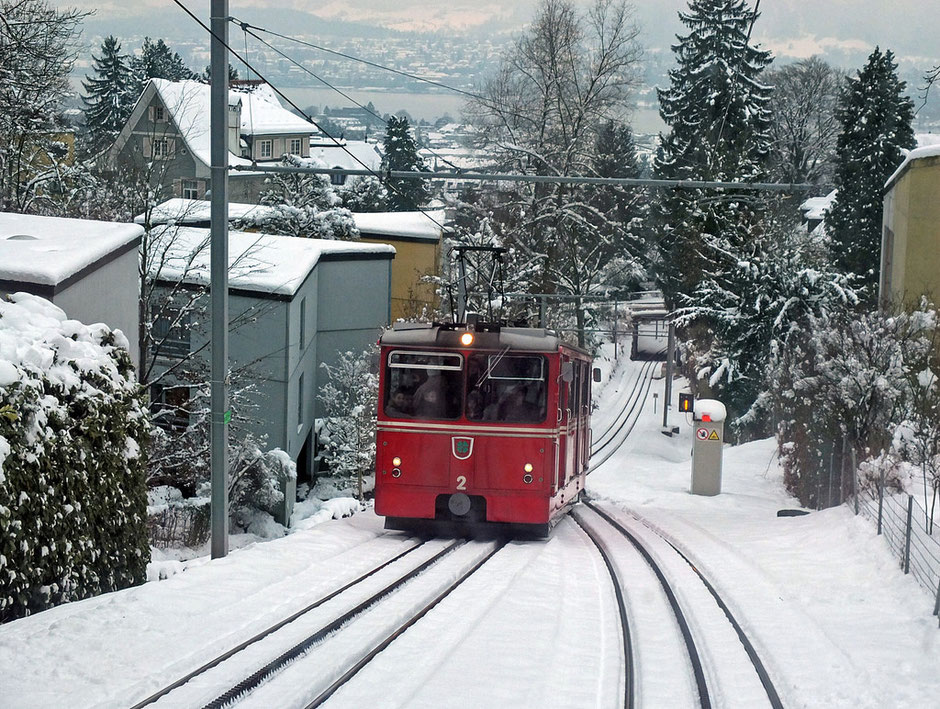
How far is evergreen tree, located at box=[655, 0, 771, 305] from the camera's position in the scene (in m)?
49.3

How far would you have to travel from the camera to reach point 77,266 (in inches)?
516

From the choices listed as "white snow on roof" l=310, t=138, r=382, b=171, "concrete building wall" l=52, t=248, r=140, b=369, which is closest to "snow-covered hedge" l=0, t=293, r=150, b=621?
"concrete building wall" l=52, t=248, r=140, b=369

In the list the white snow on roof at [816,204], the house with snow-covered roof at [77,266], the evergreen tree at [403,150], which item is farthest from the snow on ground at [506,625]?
the white snow on roof at [816,204]

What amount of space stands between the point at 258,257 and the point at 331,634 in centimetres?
2158

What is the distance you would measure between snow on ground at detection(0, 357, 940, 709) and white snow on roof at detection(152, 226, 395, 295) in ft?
39.4

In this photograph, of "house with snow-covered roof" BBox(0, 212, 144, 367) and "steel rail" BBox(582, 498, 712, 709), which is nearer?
"steel rail" BBox(582, 498, 712, 709)

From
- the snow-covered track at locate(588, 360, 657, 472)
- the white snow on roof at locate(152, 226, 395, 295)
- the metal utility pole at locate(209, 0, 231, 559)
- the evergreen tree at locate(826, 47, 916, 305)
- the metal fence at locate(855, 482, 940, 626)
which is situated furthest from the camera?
the snow-covered track at locate(588, 360, 657, 472)

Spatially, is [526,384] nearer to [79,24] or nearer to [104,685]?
[104,685]

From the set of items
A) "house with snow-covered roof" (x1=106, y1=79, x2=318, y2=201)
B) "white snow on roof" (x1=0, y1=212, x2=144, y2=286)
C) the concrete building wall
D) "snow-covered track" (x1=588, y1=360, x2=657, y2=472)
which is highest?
"house with snow-covered roof" (x1=106, y1=79, x2=318, y2=201)

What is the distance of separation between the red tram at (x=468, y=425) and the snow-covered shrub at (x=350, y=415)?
48.7 ft

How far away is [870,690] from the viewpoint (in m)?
8.16

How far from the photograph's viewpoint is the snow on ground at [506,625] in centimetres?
770

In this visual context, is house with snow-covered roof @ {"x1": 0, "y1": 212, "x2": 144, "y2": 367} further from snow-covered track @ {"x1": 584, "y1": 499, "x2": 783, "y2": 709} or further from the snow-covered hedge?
snow-covered track @ {"x1": 584, "y1": 499, "x2": 783, "y2": 709}

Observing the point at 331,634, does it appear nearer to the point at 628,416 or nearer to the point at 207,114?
the point at 628,416
